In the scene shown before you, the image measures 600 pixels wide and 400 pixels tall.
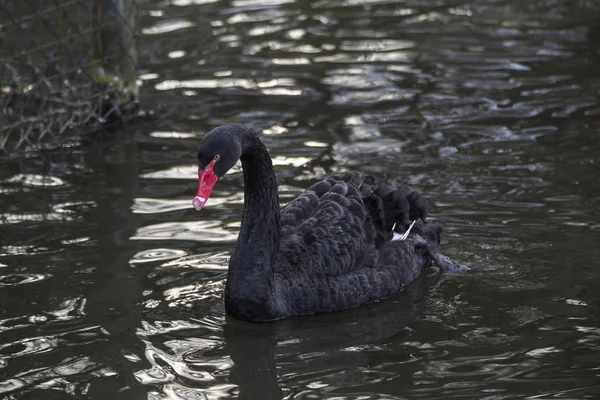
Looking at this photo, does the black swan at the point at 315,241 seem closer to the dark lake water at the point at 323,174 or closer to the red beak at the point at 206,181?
the red beak at the point at 206,181

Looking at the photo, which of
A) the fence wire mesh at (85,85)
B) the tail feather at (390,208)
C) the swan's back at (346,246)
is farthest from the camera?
the fence wire mesh at (85,85)

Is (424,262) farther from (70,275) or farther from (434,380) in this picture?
(70,275)

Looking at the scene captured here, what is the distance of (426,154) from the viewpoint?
7.24 meters

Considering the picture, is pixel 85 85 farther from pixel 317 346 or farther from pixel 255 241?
pixel 317 346

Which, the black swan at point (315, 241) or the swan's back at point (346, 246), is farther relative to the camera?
the swan's back at point (346, 246)

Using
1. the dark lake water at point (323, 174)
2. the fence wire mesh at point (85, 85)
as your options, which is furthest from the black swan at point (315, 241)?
the fence wire mesh at point (85, 85)

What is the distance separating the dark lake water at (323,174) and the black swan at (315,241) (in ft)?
0.36

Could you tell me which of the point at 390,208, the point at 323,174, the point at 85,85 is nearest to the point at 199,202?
the point at 390,208

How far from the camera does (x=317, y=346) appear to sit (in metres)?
4.84

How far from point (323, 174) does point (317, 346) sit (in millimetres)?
2276

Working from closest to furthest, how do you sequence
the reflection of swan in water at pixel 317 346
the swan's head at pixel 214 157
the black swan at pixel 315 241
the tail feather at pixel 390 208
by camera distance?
the reflection of swan in water at pixel 317 346 < the swan's head at pixel 214 157 < the black swan at pixel 315 241 < the tail feather at pixel 390 208

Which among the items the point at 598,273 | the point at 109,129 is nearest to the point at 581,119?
the point at 598,273

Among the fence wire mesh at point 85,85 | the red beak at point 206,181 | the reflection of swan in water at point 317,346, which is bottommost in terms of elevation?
the reflection of swan in water at point 317,346

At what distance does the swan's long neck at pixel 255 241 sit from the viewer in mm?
5035
